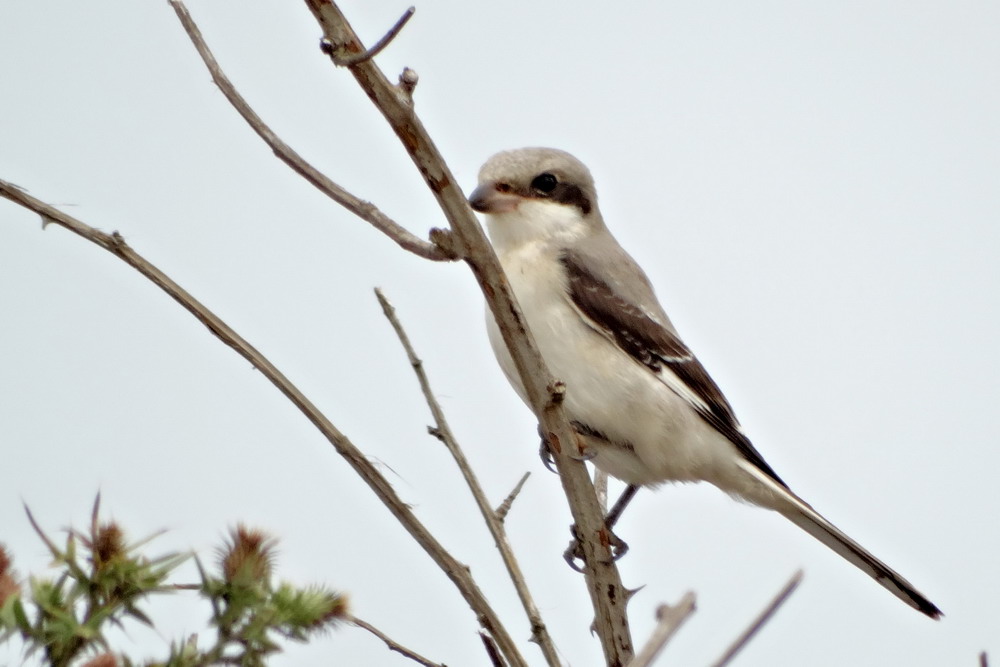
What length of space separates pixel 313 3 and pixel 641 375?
3042 mm

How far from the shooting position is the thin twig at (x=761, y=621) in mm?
1453

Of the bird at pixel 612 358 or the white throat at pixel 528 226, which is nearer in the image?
the bird at pixel 612 358

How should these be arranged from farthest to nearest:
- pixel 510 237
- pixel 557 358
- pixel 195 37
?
pixel 510 237
pixel 557 358
pixel 195 37

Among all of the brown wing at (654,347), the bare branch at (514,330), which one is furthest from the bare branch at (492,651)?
the brown wing at (654,347)

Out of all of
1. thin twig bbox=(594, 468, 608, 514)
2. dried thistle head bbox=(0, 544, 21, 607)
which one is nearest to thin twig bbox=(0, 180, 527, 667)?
dried thistle head bbox=(0, 544, 21, 607)

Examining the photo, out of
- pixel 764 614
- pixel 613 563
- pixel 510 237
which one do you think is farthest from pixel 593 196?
pixel 764 614

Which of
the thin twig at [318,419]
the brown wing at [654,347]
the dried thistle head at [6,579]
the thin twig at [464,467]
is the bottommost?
the dried thistle head at [6,579]

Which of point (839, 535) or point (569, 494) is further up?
point (839, 535)

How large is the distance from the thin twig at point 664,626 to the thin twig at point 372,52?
1.12 metres

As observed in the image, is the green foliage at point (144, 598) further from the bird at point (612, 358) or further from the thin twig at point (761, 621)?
the bird at point (612, 358)

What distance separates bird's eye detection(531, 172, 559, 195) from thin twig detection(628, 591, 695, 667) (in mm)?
3949

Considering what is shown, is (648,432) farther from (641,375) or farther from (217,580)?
(217,580)

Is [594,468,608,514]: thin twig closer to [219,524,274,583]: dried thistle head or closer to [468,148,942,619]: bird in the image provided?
[468,148,942,619]: bird

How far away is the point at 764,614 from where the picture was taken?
5.02 ft
